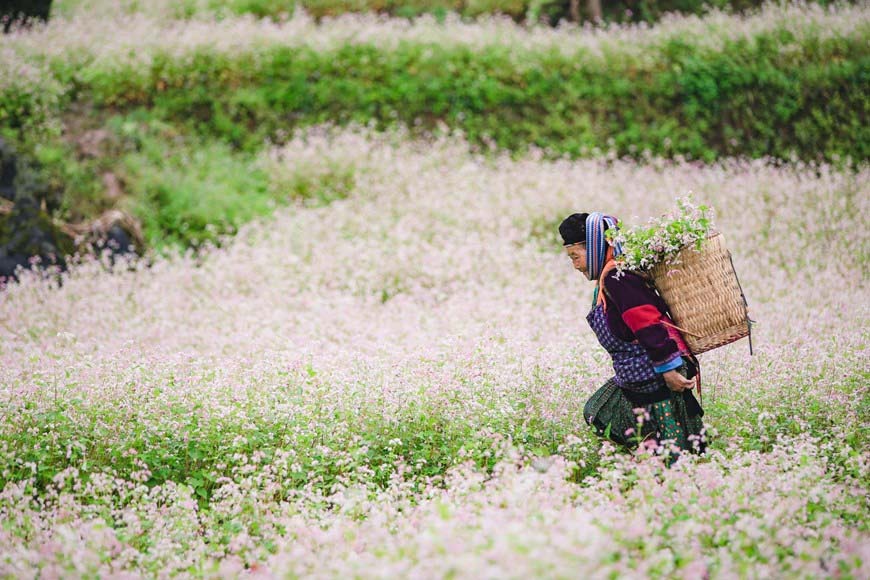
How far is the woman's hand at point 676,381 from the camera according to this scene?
13.8 ft

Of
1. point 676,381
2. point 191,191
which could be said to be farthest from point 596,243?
point 191,191

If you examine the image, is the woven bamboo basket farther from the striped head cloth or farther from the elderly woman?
the striped head cloth

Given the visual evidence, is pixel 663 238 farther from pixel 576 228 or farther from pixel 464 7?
pixel 464 7

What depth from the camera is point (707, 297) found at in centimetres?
429

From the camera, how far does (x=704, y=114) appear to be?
13.1 m

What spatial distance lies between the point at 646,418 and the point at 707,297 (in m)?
0.81

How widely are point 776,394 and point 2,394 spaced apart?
520 cm

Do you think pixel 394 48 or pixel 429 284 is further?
pixel 394 48

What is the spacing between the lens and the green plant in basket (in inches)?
167

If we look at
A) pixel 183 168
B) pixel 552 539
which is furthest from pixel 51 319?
pixel 552 539

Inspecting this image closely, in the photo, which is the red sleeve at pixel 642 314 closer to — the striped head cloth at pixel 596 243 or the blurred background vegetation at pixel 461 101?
the striped head cloth at pixel 596 243

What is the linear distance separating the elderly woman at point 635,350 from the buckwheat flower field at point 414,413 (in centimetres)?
24

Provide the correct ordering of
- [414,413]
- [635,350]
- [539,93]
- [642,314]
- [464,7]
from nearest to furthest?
[642,314] → [635,350] → [414,413] → [539,93] → [464,7]

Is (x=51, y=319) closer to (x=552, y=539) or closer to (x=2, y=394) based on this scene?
(x=2, y=394)
